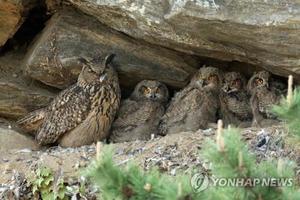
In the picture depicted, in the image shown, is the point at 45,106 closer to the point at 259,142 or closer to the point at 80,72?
the point at 80,72

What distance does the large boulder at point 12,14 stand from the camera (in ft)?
25.7

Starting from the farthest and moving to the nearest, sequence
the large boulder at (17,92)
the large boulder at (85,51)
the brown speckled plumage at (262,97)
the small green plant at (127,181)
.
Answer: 1. the large boulder at (17,92)
2. the large boulder at (85,51)
3. the brown speckled plumage at (262,97)
4. the small green plant at (127,181)

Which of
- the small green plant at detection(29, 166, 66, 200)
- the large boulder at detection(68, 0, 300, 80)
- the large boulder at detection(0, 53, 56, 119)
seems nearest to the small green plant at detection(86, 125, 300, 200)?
the large boulder at detection(68, 0, 300, 80)

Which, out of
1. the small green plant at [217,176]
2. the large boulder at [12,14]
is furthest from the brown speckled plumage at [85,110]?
the small green plant at [217,176]

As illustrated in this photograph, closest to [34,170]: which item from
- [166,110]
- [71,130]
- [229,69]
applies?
[71,130]

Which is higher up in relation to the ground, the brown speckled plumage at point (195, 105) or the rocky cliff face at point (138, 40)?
the rocky cliff face at point (138, 40)

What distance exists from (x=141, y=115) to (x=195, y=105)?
1.58ft

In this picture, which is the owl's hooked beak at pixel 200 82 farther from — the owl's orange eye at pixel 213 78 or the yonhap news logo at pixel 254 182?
the yonhap news logo at pixel 254 182

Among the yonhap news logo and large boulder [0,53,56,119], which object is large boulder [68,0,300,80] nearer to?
large boulder [0,53,56,119]

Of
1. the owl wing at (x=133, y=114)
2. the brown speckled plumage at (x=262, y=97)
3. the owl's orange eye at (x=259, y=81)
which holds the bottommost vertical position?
the owl wing at (x=133, y=114)

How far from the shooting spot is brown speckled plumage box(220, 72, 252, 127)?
8.22m

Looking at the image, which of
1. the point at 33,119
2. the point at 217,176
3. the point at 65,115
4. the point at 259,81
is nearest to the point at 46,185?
the point at 65,115

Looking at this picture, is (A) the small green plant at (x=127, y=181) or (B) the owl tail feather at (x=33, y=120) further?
(B) the owl tail feather at (x=33, y=120)

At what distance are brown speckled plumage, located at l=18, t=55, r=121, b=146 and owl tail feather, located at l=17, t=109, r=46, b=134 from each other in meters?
0.08
